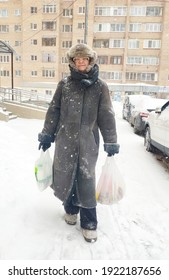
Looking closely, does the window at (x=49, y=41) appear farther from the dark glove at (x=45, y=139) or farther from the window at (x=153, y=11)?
the dark glove at (x=45, y=139)

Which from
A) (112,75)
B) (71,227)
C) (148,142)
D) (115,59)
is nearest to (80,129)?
(71,227)

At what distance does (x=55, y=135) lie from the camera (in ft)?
9.86

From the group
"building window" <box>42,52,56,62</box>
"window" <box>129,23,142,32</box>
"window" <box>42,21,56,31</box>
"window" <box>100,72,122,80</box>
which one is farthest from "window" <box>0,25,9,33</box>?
"window" <box>129,23,142,32</box>

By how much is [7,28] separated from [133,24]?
73.9 ft

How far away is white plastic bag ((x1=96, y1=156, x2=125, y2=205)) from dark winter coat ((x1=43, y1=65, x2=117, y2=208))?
136mm

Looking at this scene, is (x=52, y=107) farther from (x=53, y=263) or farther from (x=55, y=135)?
(x=53, y=263)

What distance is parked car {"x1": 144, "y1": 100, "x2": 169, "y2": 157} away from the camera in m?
5.86

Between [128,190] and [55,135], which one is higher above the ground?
[55,135]

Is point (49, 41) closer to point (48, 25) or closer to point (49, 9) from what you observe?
point (48, 25)

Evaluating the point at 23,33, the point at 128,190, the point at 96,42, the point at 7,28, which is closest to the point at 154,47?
the point at 96,42

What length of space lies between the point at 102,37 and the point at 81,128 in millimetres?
43534

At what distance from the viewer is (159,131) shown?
636cm

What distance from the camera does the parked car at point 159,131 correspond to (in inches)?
231

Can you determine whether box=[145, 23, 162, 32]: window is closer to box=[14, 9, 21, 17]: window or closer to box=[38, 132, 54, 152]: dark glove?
box=[14, 9, 21, 17]: window
